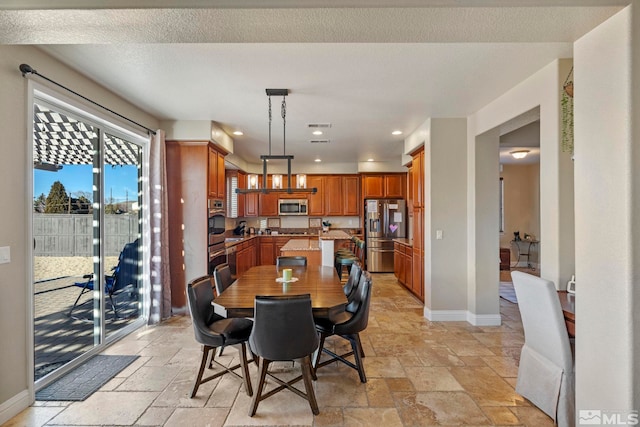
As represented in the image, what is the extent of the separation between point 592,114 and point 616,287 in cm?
89

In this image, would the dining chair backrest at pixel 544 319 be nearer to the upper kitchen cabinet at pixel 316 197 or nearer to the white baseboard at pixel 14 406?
the white baseboard at pixel 14 406

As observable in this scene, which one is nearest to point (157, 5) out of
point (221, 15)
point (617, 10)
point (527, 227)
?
point (221, 15)

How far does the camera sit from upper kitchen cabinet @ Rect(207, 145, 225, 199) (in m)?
4.25

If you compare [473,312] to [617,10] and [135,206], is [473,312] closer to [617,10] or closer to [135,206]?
[617,10]

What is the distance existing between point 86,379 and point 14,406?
0.49 metres

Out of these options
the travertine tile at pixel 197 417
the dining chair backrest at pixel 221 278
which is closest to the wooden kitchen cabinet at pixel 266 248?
the dining chair backrest at pixel 221 278

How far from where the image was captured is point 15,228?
85.0 inches

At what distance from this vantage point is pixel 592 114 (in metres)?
1.60

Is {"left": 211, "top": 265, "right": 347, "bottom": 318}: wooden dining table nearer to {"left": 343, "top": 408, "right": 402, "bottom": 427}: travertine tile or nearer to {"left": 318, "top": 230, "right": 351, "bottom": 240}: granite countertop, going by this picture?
{"left": 343, "top": 408, "right": 402, "bottom": 427}: travertine tile

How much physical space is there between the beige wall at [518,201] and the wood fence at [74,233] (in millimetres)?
8057

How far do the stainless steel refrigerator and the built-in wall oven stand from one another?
3.38 metres

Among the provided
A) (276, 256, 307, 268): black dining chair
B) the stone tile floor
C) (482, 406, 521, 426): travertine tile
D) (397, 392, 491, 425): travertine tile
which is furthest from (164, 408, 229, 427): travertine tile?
(276, 256, 307, 268): black dining chair

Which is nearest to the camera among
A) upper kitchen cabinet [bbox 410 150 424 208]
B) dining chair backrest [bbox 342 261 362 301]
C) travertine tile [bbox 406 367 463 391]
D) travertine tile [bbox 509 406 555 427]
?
travertine tile [bbox 509 406 555 427]

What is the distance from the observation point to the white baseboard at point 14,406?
2.05 metres
